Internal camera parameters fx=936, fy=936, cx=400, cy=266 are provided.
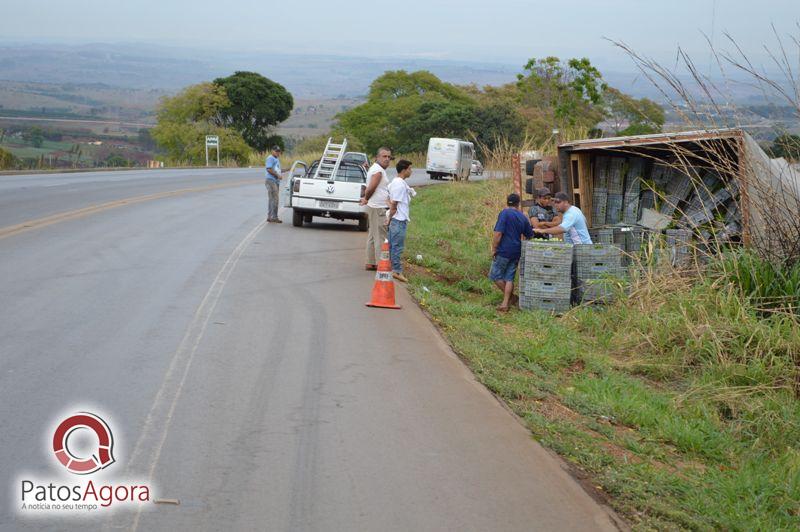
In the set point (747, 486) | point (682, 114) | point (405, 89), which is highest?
point (405, 89)

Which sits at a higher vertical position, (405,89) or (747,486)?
(405,89)

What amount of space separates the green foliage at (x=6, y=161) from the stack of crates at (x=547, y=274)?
30215 millimetres

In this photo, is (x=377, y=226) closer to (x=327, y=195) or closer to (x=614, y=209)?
(x=614, y=209)

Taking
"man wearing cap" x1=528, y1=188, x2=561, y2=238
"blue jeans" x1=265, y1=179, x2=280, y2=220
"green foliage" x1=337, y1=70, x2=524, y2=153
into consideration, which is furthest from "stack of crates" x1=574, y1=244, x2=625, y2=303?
"green foliage" x1=337, y1=70, x2=524, y2=153

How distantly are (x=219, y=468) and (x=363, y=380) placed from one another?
258 cm

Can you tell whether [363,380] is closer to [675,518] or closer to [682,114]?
[675,518]

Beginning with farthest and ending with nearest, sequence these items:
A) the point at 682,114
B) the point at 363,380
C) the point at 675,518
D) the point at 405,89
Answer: the point at 405,89
the point at 682,114
the point at 363,380
the point at 675,518

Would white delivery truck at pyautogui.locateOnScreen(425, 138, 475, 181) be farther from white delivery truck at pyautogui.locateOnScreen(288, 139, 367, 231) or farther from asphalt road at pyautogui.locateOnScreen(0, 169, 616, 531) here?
asphalt road at pyautogui.locateOnScreen(0, 169, 616, 531)

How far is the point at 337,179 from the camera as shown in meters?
22.0

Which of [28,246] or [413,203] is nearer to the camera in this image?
[28,246]

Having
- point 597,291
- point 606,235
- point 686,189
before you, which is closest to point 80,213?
point 606,235

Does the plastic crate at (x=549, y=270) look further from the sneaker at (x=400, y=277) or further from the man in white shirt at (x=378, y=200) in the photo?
the man in white shirt at (x=378, y=200)

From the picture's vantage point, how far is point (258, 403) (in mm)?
7488

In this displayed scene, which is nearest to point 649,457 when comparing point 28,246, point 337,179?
point 28,246
